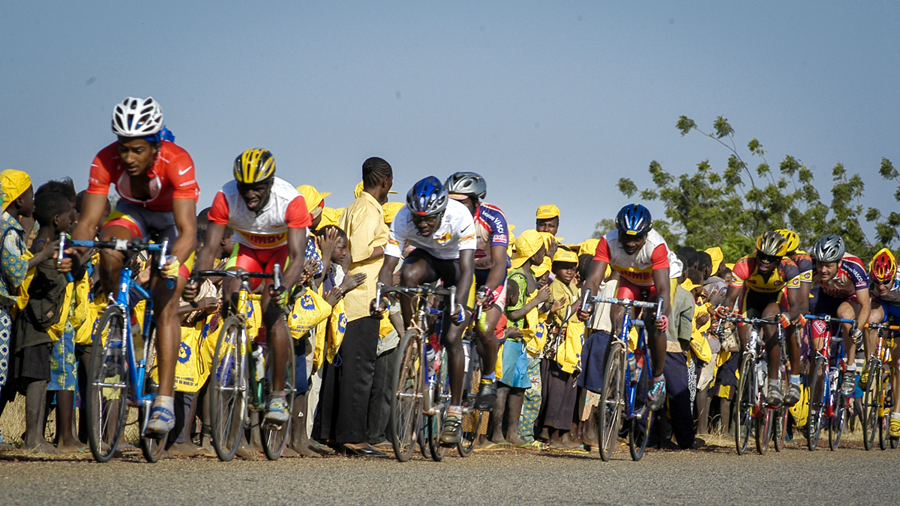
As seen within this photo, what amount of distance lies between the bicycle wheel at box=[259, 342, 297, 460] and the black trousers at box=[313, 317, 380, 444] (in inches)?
50.8

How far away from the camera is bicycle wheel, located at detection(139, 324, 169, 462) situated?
7422mm

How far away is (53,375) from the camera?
340 inches

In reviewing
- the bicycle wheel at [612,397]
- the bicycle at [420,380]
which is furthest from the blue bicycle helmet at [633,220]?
the bicycle at [420,380]

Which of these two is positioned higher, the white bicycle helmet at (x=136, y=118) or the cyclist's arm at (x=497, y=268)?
the white bicycle helmet at (x=136, y=118)

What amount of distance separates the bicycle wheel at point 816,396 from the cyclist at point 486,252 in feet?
18.2

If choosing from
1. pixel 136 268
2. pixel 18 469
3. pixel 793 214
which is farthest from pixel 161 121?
pixel 793 214

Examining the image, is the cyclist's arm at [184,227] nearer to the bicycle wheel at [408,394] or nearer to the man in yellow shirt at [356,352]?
the bicycle wheel at [408,394]

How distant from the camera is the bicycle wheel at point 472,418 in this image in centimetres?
991

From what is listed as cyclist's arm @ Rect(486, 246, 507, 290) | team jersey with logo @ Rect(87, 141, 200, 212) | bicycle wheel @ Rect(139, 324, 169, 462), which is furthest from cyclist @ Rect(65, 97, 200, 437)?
cyclist's arm @ Rect(486, 246, 507, 290)

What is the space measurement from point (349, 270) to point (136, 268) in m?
2.96

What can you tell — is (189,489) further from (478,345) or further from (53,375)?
(478,345)

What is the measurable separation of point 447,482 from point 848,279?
354 inches

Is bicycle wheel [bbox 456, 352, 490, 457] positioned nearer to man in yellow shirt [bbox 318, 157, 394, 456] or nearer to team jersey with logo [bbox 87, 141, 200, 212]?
man in yellow shirt [bbox 318, 157, 394, 456]

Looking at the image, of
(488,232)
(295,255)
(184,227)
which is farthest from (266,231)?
(488,232)
